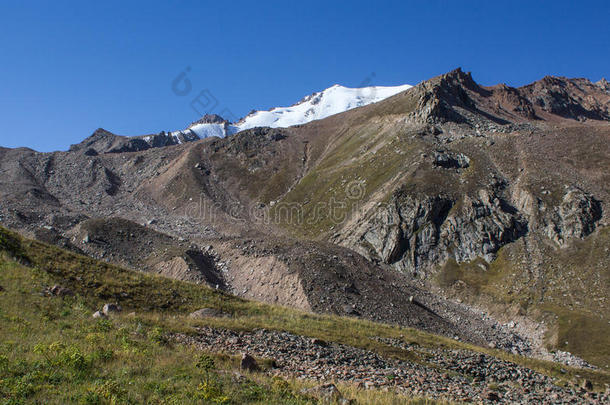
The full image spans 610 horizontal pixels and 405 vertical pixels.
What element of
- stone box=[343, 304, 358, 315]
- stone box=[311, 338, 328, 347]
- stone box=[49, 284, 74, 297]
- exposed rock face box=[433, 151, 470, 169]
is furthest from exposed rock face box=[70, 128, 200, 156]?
stone box=[311, 338, 328, 347]

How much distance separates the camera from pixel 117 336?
15.4m

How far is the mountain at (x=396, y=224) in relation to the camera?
145 feet

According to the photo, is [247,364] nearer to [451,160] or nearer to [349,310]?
[349,310]

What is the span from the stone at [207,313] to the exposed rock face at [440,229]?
41.6 m

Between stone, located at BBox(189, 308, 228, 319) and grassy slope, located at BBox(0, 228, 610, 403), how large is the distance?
0.86 m

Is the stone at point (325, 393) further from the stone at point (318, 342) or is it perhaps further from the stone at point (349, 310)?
the stone at point (349, 310)

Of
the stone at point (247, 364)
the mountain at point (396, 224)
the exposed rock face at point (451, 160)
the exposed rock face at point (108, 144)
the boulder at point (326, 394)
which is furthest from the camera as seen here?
the exposed rock face at point (108, 144)

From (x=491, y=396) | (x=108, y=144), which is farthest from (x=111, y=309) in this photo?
(x=108, y=144)

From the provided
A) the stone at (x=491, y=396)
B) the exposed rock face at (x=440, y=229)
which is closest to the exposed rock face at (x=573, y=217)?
the exposed rock face at (x=440, y=229)

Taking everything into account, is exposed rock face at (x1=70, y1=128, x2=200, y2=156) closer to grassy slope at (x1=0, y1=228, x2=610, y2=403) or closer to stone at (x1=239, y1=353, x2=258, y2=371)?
grassy slope at (x1=0, y1=228, x2=610, y2=403)

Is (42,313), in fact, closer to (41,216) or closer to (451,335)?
(451,335)

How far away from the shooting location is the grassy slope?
10.5 m

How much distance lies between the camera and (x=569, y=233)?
57219 mm

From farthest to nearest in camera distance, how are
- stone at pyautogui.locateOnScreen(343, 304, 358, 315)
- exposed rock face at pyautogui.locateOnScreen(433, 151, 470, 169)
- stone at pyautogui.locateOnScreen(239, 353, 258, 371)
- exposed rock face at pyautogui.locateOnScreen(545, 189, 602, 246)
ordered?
exposed rock face at pyautogui.locateOnScreen(433, 151, 470, 169)
exposed rock face at pyautogui.locateOnScreen(545, 189, 602, 246)
stone at pyautogui.locateOnScreen(343, 304, 358, 315)
stone at pyautogui.locateOnScreen(239, 353, 258, 371)
